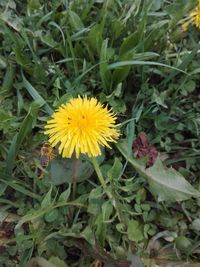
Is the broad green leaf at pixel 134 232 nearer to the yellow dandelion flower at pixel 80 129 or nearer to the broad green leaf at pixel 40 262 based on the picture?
the broad green leaf at pixel 40 262

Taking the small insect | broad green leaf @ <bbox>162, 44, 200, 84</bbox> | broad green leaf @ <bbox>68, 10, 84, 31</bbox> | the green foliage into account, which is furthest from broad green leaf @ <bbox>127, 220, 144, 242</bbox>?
broad green leaf @ <bbox>68, 10, 84, 31</bbox>

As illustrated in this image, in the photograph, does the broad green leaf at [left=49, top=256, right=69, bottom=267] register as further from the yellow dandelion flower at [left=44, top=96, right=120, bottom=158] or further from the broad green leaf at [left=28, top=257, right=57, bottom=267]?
the yellow dandelion flower at [left=44, top=96, right=120, bottom=158]

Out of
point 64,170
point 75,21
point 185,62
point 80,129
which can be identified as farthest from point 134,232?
point 75,21

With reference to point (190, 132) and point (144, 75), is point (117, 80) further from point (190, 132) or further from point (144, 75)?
point (190, 132)

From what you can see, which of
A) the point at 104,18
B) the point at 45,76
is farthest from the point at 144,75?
the point at 45,76

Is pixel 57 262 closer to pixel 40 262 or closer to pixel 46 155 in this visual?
pixel 40 262

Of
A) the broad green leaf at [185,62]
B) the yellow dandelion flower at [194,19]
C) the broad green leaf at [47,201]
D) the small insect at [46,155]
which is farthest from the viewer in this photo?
the yellow dandelion flower at [194,19]

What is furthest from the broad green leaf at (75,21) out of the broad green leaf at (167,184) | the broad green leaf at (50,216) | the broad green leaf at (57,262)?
the broad green leaf at (57,262)
